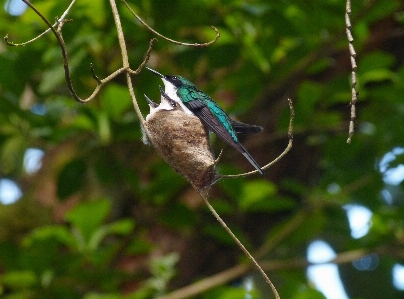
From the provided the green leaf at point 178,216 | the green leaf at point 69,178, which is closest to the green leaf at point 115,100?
the green leaf at point 69,178

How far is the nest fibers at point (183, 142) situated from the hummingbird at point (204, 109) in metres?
0.04

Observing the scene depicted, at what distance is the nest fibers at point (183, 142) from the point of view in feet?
7.07

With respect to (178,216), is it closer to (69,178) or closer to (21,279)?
(69,178)

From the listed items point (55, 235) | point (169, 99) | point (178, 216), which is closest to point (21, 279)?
point (55, 235)

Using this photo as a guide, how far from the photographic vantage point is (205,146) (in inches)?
92.6

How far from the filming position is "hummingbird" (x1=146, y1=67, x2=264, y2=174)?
2.29 meters

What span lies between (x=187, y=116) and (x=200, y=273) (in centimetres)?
250

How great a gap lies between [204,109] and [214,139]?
1084mm

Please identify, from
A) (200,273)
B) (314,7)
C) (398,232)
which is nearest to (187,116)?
(314,7)

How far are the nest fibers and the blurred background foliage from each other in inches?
32.3

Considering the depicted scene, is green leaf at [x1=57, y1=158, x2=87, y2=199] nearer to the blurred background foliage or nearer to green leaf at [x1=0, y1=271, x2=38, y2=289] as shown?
the blurred background foliage

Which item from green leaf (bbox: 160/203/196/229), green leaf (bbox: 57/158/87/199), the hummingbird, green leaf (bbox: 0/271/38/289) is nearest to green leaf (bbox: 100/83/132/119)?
green leaf (bbox: 57/158/87/199)

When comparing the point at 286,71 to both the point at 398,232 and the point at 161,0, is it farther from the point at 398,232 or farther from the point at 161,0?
the point at 398,232

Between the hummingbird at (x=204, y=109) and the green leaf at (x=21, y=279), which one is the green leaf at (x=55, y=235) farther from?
the hummingbird at (x=204, y=109)
